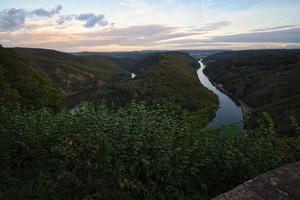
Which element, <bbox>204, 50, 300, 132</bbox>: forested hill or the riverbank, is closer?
<bbox>204, 50, 300, 132</bbox>: forested hill

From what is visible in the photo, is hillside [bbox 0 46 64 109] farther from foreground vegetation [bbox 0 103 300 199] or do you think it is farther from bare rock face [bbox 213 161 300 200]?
bare rock face [bbox 213 161 300 200]

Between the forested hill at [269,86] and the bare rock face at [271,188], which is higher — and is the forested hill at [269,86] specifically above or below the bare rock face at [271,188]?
below

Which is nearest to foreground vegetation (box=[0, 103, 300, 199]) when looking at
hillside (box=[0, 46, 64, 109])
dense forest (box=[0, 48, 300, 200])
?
dense forest (box=[0, 48, 300, 200])

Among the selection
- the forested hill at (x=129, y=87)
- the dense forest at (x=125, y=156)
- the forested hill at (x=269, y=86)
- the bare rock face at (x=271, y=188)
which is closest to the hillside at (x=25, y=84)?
the forested hill at (x=129, y=87)

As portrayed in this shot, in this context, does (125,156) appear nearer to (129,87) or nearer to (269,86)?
(129,87)

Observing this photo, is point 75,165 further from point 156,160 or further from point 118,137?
point 156,160

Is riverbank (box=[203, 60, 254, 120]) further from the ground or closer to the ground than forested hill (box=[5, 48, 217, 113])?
closer to the ground

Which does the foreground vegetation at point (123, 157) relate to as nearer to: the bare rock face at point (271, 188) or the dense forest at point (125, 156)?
the dense forest at point (125, 156)
